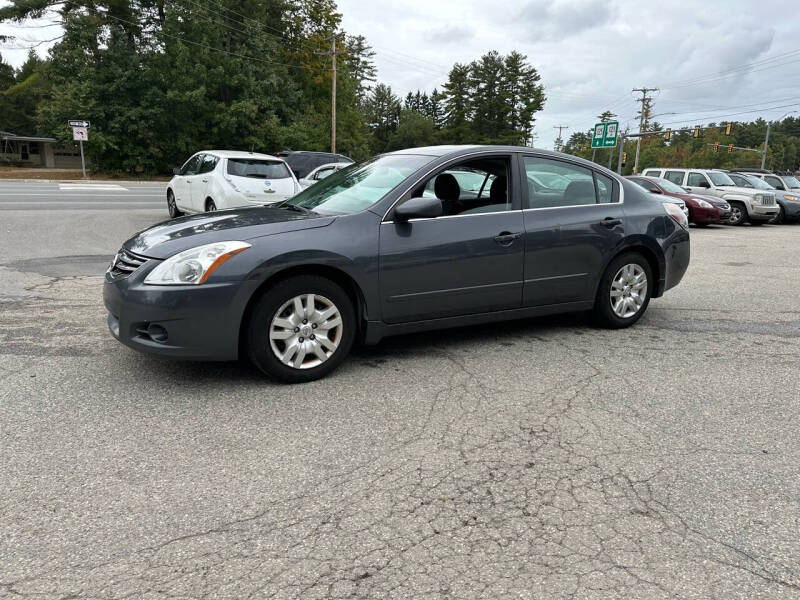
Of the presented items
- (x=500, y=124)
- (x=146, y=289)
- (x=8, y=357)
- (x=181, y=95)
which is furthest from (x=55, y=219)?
(x=500, y=124)

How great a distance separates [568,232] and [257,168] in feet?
27.5

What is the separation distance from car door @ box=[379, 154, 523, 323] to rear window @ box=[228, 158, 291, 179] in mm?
7783

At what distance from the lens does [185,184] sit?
13062 mm

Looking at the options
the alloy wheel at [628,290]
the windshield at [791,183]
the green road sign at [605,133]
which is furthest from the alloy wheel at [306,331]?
the green road sign at [605,133]

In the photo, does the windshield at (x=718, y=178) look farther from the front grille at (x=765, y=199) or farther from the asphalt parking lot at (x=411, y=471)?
the asphalt parking lot at (x=411, y=471)

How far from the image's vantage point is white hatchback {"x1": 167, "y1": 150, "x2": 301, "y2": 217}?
11656 mm

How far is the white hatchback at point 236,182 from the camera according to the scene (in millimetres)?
11656

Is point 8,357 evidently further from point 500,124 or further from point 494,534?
point 500,124

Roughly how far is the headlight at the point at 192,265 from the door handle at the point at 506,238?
1.94m

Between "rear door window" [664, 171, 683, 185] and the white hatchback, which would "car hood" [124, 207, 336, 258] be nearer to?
the white hatchback

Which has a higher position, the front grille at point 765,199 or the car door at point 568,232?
the front grille at point 765,199

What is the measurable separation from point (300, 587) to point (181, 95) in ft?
139

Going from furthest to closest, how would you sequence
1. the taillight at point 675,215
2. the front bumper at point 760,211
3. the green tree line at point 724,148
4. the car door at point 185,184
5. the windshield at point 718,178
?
1. the green tree line at point 724,148
2. the windshield at point 718,178
3. the front bumper at point 760,211
4. the car door at point 185,184
5. the taillight at point 675,215

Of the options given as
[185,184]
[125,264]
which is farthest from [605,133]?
[125,264]
